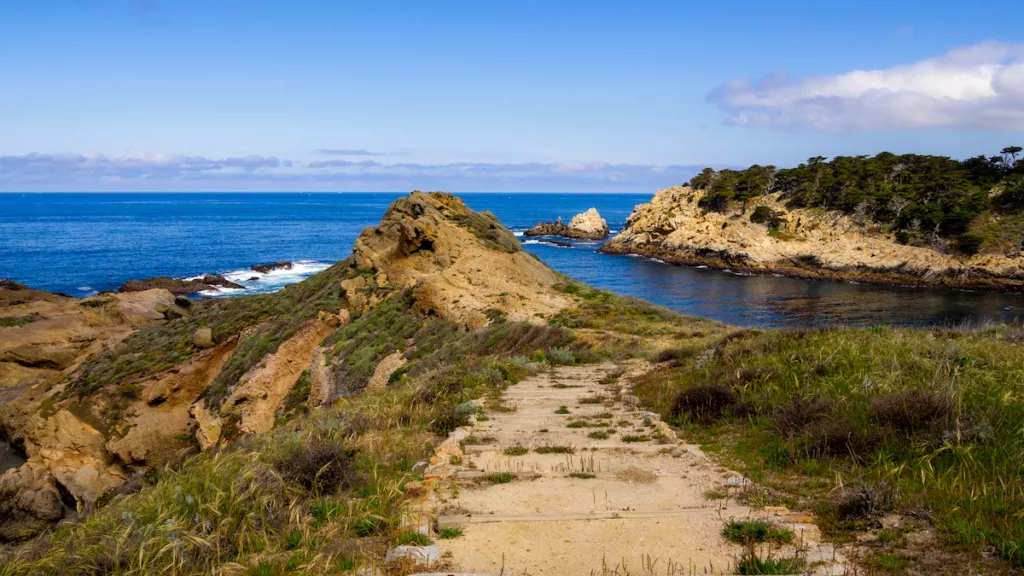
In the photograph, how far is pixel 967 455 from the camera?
241 inches

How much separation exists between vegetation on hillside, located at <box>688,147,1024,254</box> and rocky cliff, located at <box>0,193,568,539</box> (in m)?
55.3

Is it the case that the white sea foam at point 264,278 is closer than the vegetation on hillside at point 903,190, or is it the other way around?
the white sea foam at point 264,278

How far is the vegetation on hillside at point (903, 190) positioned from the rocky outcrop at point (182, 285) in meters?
61.8

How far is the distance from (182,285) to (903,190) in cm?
7800

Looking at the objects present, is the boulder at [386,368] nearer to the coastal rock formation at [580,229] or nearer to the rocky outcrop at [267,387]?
the rocky outcrop at [267,387]

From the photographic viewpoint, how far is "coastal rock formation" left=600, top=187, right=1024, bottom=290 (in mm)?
60562

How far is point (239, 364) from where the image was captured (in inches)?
884

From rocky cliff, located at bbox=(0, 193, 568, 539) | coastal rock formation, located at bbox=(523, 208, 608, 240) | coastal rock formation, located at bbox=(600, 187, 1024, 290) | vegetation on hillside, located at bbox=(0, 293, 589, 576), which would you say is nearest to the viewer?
vegetation on hillside, located at bbox=(0, 293, 589, 576)

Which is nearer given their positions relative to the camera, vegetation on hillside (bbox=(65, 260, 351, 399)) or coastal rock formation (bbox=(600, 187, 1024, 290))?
vegetation on hillside (bbox=(65, 260, 351, 399))

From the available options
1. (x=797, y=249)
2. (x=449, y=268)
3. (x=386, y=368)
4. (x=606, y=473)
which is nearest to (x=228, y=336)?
(x=449, y=268)

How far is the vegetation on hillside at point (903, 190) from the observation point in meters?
64.3

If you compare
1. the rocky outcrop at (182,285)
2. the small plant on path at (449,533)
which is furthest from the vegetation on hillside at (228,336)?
the rocky outcrop at (182,285)

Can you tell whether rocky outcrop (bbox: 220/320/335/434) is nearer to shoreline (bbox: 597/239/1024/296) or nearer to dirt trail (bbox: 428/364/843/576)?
dirt trail (bbox: 428/364/843/576)

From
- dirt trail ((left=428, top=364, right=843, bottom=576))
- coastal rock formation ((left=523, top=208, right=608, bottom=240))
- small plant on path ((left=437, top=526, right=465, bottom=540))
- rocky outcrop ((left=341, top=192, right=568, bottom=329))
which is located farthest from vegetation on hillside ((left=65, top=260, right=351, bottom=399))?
coastal rock formation ((left=523, top=208, right=608, bottom=240))
